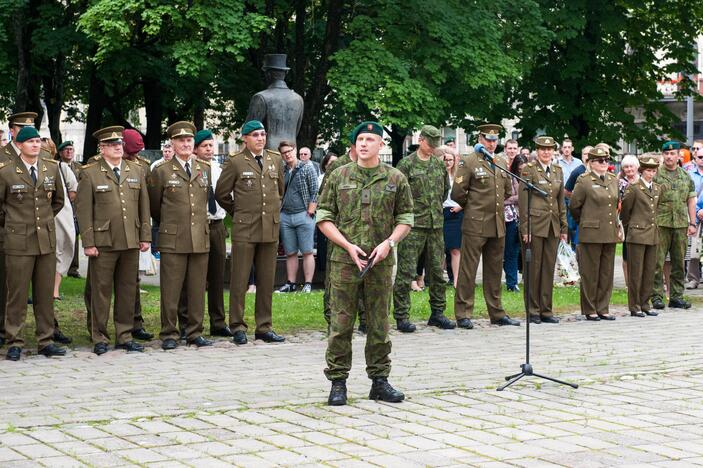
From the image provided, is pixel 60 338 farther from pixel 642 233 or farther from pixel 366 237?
pixel 642 233

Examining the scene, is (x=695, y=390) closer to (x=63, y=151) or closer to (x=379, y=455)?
(x=379, y=455)

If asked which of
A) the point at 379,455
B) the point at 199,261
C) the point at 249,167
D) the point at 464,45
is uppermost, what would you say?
the point at 464,45

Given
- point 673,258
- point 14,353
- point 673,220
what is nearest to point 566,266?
point 673,258

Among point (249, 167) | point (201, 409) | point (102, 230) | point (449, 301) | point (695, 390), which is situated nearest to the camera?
point (201, 409)

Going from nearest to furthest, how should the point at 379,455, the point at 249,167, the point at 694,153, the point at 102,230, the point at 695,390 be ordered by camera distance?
the point at 379,455 < the point at 695,390 < the point at 102,230 < the point at 249,167 < the point at 694,153

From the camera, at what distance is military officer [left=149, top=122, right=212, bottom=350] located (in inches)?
479

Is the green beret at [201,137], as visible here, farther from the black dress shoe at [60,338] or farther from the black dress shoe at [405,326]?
the black dress shoe at [405,326]

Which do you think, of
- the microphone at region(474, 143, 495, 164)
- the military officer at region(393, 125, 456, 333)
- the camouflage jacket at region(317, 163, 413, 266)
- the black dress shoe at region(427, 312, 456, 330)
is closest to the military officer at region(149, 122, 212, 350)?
the military officer at region(393, 125, 456, 333)

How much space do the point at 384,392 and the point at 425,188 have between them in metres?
4.96

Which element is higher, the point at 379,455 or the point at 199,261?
the point at 199,261

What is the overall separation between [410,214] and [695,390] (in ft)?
8.23

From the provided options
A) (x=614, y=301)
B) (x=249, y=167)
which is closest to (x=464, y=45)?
(x=614, y=301)

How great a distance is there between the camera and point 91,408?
28.5ft

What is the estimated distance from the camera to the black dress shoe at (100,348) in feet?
37.9
